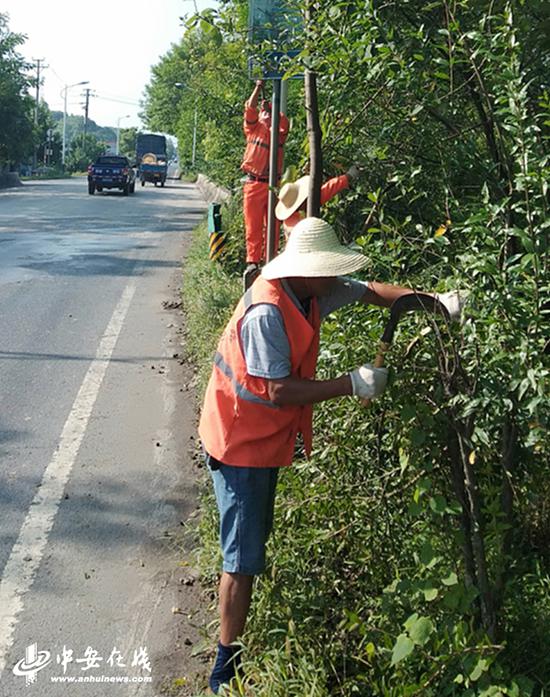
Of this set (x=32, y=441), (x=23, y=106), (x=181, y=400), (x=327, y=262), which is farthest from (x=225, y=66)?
(x=23, y=106)

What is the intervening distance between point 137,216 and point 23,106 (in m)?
33.7

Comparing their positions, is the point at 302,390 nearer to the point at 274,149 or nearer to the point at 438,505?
the point at 438,505

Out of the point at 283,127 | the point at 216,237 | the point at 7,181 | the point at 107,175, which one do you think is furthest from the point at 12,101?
the point at 283,127

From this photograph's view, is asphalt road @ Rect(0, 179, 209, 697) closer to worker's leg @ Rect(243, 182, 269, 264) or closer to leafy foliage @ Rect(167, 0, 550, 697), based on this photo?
leafy foliage @ Rect(167, 0, 550, 697)

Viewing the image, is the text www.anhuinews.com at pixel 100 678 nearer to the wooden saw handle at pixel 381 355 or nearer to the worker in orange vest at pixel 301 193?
the wooden saw handle at pixel 381 355

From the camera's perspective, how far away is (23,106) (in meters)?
56.1

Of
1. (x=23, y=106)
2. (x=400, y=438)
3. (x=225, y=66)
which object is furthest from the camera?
(x=23, y=106)

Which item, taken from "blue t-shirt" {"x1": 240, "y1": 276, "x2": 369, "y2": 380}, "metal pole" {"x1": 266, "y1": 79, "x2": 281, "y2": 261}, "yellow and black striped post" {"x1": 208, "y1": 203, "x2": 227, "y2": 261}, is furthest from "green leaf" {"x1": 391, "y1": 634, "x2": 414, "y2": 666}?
"yellow and black striped post" {"x1": 208, "y1": 203, "x2": 227, "y2": 261}

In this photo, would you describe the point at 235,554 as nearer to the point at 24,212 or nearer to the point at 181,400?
the point at 181,400

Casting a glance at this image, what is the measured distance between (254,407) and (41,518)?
87.9 inches

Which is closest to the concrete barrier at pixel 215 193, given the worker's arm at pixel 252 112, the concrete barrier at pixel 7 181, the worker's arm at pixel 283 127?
the worker's arm at pixel 252 112

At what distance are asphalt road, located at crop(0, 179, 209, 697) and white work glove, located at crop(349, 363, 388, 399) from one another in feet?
4.95

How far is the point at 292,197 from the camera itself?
488 centimetres

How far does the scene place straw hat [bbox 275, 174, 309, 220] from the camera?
4.76 m
